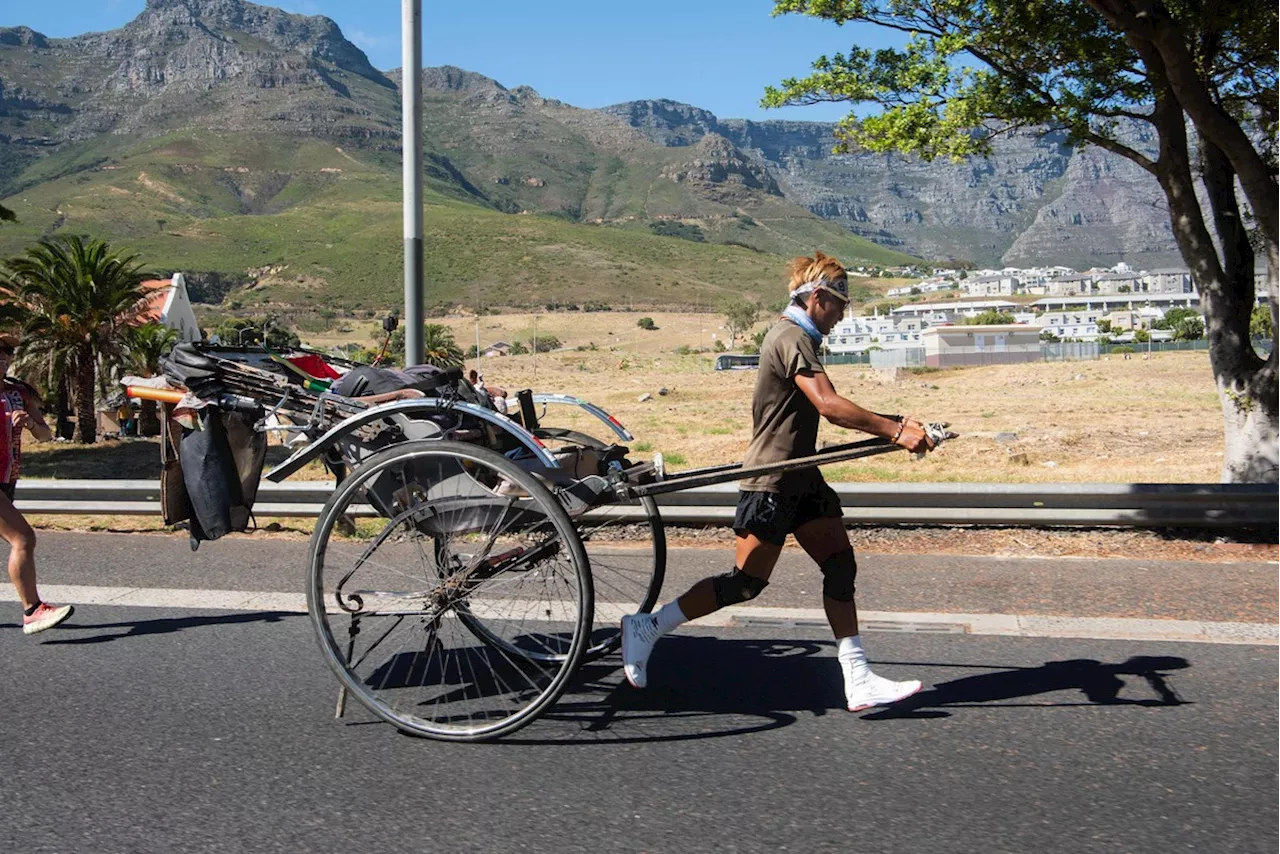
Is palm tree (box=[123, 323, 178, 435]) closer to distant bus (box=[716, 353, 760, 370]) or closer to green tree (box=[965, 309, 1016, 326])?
distant bus (box=[716, 353, 760, 370])

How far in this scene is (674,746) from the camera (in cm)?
438

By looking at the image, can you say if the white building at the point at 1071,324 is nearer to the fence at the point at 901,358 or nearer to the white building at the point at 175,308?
the fence at the point at 901,358

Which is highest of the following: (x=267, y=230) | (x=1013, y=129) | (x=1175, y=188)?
(x=267, y=230)

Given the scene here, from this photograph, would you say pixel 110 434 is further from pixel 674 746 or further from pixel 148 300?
pixel 674 746

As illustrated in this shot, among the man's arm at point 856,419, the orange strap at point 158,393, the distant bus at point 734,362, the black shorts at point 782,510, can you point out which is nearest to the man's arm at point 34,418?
the orange strap at point 158,393

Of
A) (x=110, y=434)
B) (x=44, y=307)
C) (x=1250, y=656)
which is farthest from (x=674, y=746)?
(x=110, y=434)

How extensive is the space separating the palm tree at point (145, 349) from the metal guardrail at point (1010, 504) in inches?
1175

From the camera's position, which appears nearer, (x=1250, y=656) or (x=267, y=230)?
(x=1250, y=656)

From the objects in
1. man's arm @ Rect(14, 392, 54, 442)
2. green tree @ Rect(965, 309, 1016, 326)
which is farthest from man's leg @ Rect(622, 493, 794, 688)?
Result: green tree @ Rect(965, 309, 1016, 326)

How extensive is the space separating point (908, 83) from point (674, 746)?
7949mm

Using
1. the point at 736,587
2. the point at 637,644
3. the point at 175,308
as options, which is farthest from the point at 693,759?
the point at 175,308

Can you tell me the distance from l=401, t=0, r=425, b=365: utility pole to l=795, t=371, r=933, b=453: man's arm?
5526 millimetres

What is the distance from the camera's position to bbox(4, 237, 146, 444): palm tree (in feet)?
119

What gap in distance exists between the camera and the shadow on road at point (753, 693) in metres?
4.61
